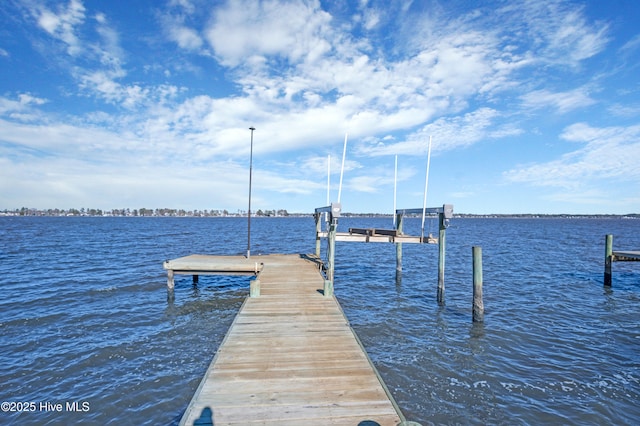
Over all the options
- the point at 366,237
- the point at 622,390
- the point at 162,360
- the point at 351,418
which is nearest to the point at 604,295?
the point at 622,390

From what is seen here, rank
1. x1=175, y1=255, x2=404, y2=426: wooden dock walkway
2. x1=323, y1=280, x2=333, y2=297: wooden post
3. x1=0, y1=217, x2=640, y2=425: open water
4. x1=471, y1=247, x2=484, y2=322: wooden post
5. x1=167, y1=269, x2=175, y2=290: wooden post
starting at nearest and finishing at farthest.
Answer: x1=175, y1=255, x2=404, y2=426: wooden dock walkway, x1=0, y1=217, x2=640, y2=425: open water, x1=323, y1=280, x2=333, y2=297: wooden post, x1=471, y1=247, x2=484, y2=322: wooden post, x1=167, y1=269, x2=175, y2=290: wooden post

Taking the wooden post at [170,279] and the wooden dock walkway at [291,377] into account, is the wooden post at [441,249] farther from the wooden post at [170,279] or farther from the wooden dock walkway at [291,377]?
the wooden post at [170,279]

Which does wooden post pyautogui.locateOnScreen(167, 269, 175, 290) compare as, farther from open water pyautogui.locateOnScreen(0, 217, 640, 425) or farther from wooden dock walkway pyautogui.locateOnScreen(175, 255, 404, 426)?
wooden dock walkway pyautogui.locateOnScreen(175, 255, 404, 426)

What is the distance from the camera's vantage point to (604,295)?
55.7 ft

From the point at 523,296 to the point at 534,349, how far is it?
748 centimetres

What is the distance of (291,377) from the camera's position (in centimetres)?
557

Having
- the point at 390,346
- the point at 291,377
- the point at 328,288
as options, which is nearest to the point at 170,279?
the point at 328,288

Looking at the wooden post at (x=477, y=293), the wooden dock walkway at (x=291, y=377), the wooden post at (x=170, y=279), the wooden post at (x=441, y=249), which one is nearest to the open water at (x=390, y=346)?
the wooden post at (x=477, y=293)

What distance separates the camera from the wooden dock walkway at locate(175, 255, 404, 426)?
14.7 ft

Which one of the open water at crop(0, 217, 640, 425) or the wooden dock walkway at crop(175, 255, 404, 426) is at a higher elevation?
the wooden dock walkway at crop(175, 255, 404, 426)

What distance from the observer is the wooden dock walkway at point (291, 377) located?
447 cm

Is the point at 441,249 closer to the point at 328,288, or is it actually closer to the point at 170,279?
the point at 328,288

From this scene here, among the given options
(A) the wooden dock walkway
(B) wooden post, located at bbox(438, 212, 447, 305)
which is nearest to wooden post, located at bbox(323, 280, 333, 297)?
(A) the wooden dock walkway

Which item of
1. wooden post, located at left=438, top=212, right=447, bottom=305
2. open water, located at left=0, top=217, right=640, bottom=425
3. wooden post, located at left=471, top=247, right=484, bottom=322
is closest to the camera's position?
open water, located at left=0, top=217, right=640, bottom=425
